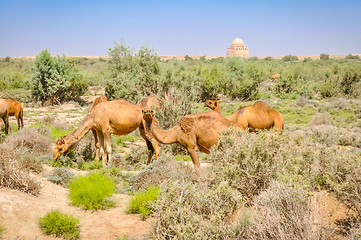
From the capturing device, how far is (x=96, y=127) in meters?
10.1

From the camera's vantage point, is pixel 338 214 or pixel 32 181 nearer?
pixel 338 214

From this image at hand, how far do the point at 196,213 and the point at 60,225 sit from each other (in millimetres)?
2220

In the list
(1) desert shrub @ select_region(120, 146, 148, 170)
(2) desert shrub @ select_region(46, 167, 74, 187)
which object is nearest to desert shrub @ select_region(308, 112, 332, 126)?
(1) desert shrub @ select_region(120, 146, 148, 170)

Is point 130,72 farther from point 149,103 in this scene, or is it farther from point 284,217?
point 284,217

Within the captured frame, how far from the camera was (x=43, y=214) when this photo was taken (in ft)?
18.5

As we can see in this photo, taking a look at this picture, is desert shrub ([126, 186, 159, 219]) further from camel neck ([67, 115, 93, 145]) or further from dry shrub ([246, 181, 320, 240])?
camel neck ([67, 115, 93, 145])

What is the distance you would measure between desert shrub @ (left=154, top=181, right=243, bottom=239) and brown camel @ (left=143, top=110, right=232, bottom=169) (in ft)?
8.94

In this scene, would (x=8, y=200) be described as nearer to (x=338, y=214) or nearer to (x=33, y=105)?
(x=338, y=214)

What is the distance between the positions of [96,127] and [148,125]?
2561 mm

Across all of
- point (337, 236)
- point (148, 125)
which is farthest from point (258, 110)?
point (337, 236)

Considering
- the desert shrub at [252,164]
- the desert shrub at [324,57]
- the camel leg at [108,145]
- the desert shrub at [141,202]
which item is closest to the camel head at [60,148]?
the camel leg at [108,145]

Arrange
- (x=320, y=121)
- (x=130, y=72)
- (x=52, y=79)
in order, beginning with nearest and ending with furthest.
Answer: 1. (x=320, y=121)
2. (x=130, y=72)
3. (x=52, y=79)

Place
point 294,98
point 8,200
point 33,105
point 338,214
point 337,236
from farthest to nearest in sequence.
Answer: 1. point 294,98
2. point 33,105
3. point 8,200
4. point 338,214
5. point 337,236

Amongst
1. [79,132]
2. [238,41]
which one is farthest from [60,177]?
[238,41]
